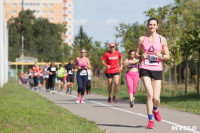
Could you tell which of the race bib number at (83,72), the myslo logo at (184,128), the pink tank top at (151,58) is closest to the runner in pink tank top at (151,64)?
the pink tank top at (151,58)

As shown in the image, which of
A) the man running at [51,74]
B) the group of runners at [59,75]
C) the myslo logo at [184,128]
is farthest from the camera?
the man running at [51,74]

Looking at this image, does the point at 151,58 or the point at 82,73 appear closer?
the point at 151,58

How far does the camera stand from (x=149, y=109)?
8.08 metres

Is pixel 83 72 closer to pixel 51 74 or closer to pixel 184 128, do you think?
pixel 184 128

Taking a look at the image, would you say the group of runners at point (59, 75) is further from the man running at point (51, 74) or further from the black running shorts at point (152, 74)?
the black running shorts at point (152, 74)

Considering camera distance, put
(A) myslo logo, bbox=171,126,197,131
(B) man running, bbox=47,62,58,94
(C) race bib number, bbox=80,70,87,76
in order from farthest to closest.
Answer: (B) man running, bbox=47,62,58,94 → (C) race bib number, bbox=80,70,87,76 → (A) myslo logo, bbox=171,126,197,131

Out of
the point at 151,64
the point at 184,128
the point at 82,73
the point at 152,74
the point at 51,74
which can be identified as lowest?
the point at 184,128

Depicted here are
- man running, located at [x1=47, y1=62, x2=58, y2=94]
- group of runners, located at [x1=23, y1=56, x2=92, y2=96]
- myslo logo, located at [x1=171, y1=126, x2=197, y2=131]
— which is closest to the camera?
myslo logo, located at [x1=171, y1=126, x2=197, y2=131]

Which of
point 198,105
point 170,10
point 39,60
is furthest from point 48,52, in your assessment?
point 198,105

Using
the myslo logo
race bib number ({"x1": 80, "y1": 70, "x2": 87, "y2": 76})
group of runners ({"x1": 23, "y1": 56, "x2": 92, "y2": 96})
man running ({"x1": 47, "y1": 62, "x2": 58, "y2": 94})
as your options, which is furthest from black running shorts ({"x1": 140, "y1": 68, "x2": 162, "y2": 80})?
man running ({"x1": 47, "y1": 62, "x2": 58, "y2": 94})

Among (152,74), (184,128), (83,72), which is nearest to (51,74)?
(83,72)

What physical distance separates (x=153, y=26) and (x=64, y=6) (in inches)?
5670

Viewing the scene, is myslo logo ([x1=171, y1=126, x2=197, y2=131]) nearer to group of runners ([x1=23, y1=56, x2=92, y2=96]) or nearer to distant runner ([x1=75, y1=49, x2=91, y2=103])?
distant runner ([x1=75, y1=49, x2=91, y2=103])

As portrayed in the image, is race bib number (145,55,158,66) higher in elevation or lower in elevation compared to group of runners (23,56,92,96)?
higher
